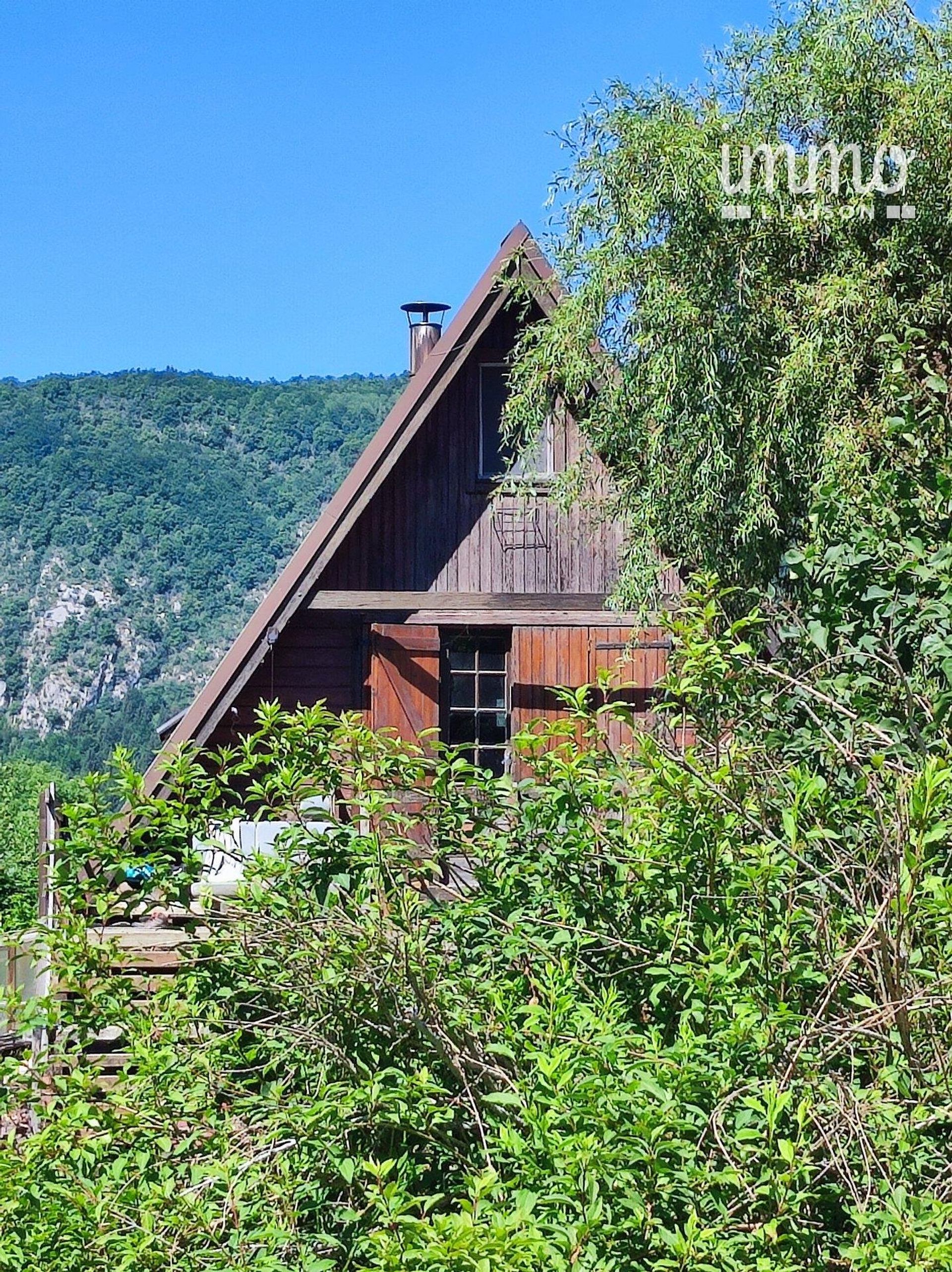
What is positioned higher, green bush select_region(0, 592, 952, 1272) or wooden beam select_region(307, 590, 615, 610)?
wooden beam select_region(307, 590, 615, 610)

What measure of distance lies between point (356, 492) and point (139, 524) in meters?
67.0

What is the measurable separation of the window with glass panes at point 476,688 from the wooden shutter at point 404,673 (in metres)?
0.37

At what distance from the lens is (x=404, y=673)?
12.5 metres

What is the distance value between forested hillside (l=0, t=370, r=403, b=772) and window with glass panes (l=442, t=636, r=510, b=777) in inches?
1859

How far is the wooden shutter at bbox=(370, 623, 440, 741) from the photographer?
12.4 meters

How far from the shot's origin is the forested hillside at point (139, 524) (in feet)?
225

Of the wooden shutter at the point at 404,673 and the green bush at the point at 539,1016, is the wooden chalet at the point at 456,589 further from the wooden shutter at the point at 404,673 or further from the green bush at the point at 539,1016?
the green bush at the point at 539,1016

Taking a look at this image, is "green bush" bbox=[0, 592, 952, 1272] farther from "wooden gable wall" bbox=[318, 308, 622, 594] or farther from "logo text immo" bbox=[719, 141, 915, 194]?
"wooden gable wall" bbox=[318, 308, 622, 594]

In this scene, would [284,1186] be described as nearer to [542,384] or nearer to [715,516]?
[715,516]

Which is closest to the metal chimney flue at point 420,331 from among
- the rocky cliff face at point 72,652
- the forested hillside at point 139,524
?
the forested hillside at point 139,524

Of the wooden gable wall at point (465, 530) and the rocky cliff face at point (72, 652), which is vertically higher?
the wooden gable wall at point (465, 530)

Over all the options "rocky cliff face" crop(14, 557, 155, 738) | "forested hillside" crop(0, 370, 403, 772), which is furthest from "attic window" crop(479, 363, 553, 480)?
"rocky cliff face" crop(14, 557, 155, 738)

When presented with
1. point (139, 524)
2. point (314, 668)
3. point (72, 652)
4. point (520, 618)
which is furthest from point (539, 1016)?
point (139, 524)

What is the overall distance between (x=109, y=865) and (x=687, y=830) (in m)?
1.30
